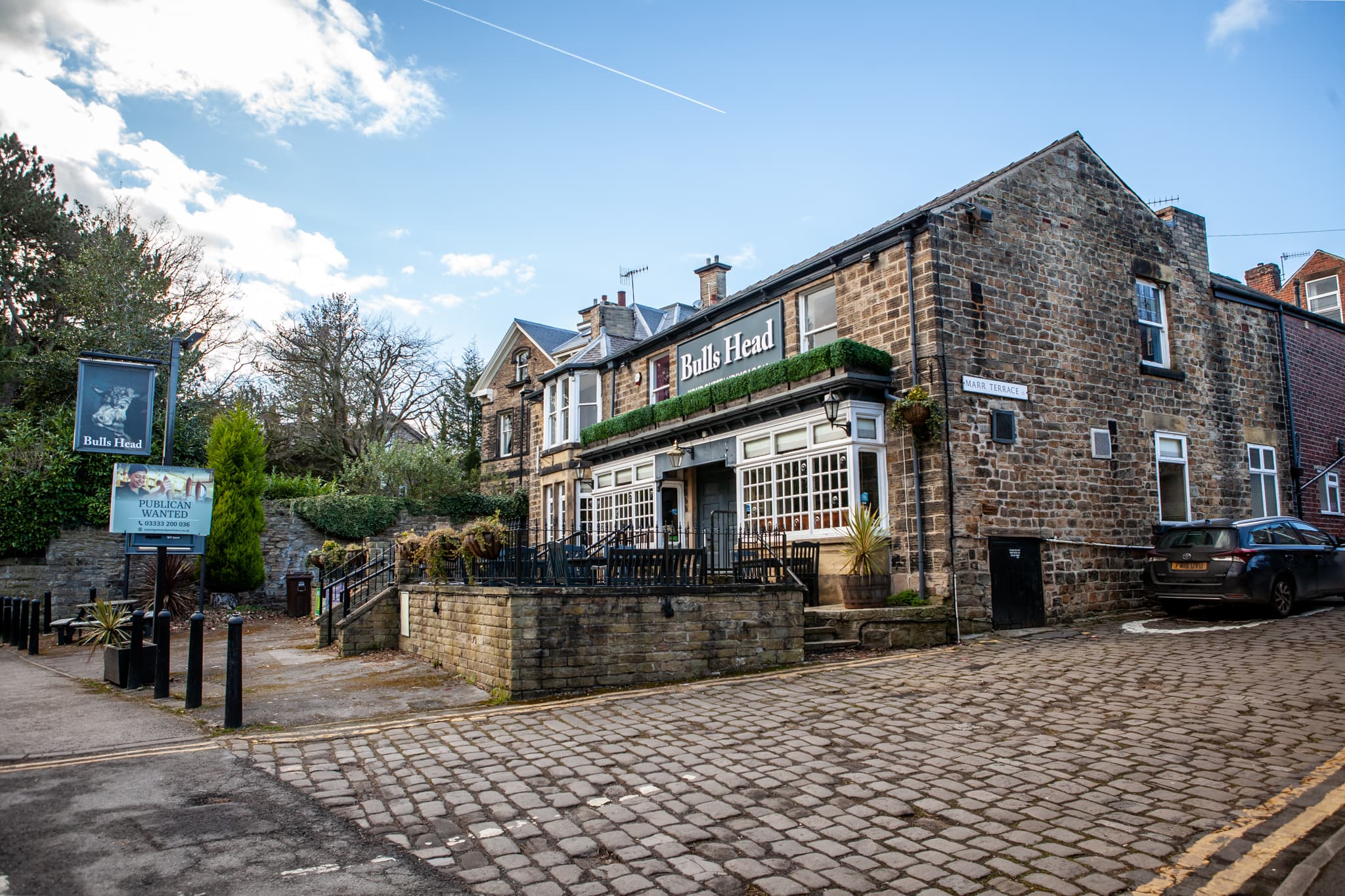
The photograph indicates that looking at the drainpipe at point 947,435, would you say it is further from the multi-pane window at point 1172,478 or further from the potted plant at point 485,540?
the potted plant at point 485,540

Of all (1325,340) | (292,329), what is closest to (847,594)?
(1325,340)

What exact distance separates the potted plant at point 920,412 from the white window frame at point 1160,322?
6.51 meters

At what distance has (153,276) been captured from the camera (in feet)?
85.3

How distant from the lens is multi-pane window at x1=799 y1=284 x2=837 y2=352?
1534cm

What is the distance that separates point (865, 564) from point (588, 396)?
1254 centimetres

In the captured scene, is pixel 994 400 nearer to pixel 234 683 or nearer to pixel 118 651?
pixel 234 683

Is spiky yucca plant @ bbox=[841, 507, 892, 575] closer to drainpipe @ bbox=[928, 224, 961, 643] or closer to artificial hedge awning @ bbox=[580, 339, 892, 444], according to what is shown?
drainpipe @ bbox=[928, 224, 961, 643]

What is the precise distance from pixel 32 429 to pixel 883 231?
20.6m

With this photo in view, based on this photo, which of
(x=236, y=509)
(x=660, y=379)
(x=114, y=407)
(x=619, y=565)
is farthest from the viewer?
(x=236, y=509)

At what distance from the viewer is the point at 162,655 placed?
29.8ft

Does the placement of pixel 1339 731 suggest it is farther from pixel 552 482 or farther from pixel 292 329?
pixel 292 329

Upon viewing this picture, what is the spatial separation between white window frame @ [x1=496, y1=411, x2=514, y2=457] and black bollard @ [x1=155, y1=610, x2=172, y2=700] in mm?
19393

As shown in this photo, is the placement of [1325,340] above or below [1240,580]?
above

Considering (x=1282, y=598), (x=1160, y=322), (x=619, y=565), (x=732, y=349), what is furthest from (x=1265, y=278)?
(x=619, y=565)
